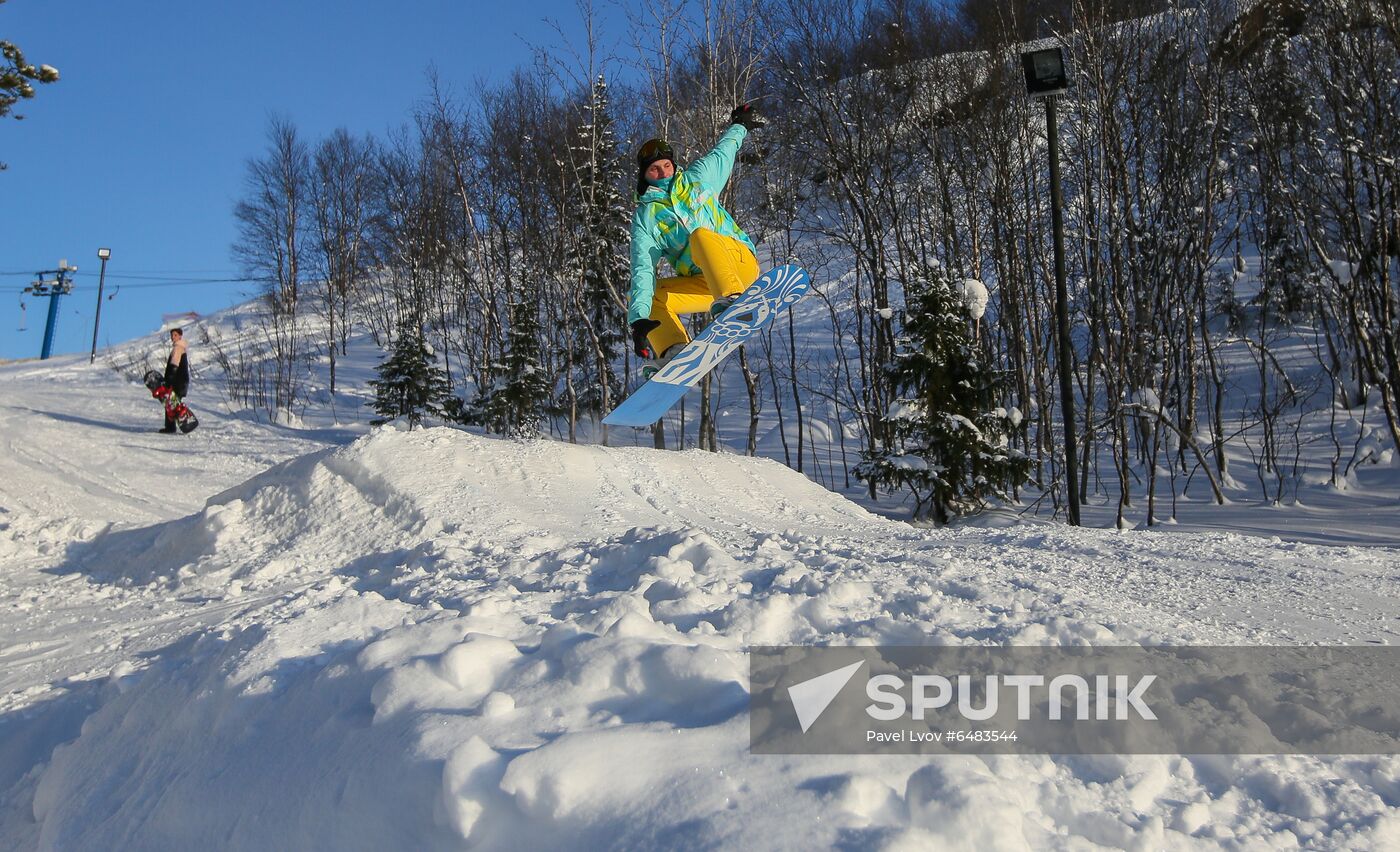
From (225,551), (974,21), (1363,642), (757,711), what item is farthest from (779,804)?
(974,21)

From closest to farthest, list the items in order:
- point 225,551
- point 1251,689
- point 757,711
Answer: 1. point 757,711
2. point 1251,689
3. point 225,551

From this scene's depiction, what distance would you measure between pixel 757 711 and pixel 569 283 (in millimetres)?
20578

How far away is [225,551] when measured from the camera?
6418 millimetres

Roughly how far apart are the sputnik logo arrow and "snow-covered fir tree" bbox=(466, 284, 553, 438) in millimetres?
17935

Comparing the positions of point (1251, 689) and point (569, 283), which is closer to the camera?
point (1251, 689)

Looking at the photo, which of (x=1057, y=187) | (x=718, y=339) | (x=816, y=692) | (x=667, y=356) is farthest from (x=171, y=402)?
(x=816, y=692)

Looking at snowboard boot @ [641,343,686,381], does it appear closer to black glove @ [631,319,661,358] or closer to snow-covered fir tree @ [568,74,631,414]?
black glove @ [631,319,661,358]

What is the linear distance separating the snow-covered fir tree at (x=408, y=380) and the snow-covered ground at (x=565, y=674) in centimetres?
1478

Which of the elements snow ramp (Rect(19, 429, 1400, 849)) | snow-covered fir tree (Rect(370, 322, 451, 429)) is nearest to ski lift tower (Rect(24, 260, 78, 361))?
snow-covered fir tree (Rect(370, 322, 451, 429))

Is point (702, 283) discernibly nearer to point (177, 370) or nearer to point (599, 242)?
point (177, 370)

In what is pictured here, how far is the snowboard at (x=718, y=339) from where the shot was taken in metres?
6.93

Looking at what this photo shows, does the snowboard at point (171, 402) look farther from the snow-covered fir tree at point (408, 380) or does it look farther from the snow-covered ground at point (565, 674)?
the snow-covered ground at point (565, 674)

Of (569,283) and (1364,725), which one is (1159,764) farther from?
(569,283)

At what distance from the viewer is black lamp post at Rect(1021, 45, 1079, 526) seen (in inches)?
307
